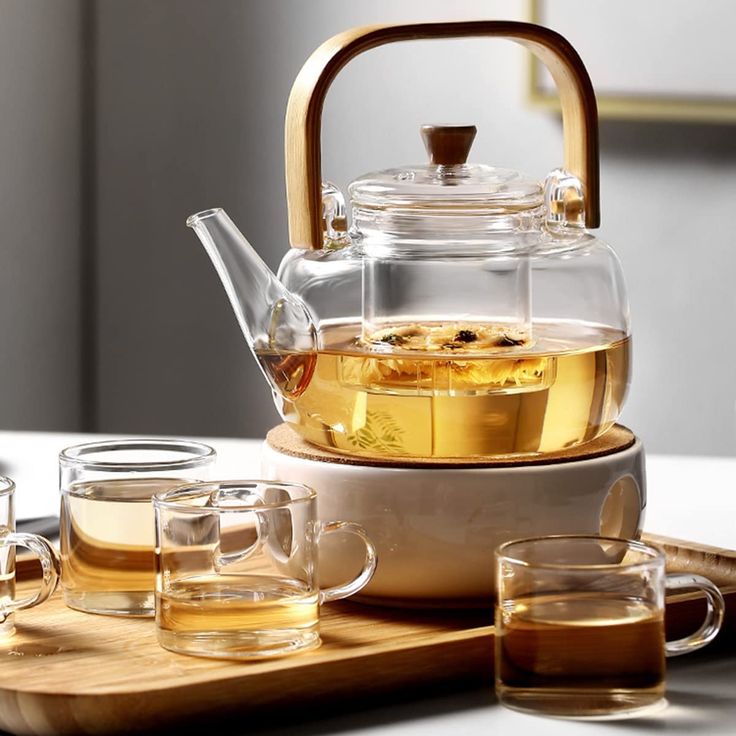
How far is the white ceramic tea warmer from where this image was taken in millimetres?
821

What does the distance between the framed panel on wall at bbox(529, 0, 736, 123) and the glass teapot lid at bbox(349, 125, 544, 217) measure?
1.38 meters

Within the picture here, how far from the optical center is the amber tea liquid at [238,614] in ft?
2.39

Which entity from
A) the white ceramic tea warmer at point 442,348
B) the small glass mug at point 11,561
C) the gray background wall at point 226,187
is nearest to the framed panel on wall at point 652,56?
the gray background wall at point 226,187

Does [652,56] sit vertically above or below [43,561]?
above

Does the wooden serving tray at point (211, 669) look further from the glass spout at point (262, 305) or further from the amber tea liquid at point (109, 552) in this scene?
the glass spout at point (262, 305)

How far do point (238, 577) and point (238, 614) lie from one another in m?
0.03

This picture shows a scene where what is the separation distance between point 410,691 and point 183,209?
1771mm

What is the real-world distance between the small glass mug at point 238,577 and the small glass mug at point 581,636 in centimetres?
11

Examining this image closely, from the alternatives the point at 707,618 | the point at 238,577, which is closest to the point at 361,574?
the point at 238,577

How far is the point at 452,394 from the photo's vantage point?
818 millimetres

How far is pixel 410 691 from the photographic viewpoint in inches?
29.1

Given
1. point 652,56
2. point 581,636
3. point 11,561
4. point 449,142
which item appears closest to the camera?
point 581,636

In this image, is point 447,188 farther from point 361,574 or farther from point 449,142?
point 361,574

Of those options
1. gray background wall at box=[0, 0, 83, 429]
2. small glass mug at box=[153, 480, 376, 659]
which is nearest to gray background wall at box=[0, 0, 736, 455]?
gray background wall at box=[0, 0, 83, 429]
